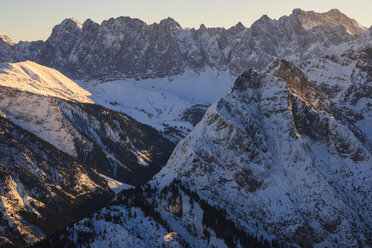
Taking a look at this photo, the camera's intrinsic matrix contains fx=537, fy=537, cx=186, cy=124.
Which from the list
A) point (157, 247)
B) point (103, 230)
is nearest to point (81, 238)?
point (103, 230)

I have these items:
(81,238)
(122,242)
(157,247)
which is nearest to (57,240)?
(81,238)

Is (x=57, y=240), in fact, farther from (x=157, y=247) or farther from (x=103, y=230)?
(x=157, y=247)

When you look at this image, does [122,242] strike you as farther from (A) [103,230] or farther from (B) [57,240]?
(B) [57,240]

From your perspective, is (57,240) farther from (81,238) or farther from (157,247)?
(157,247)

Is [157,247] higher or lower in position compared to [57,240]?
higher

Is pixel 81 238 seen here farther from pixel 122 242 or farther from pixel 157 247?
pixel 157 247

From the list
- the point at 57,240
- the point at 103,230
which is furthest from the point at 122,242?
the point at 57,240
